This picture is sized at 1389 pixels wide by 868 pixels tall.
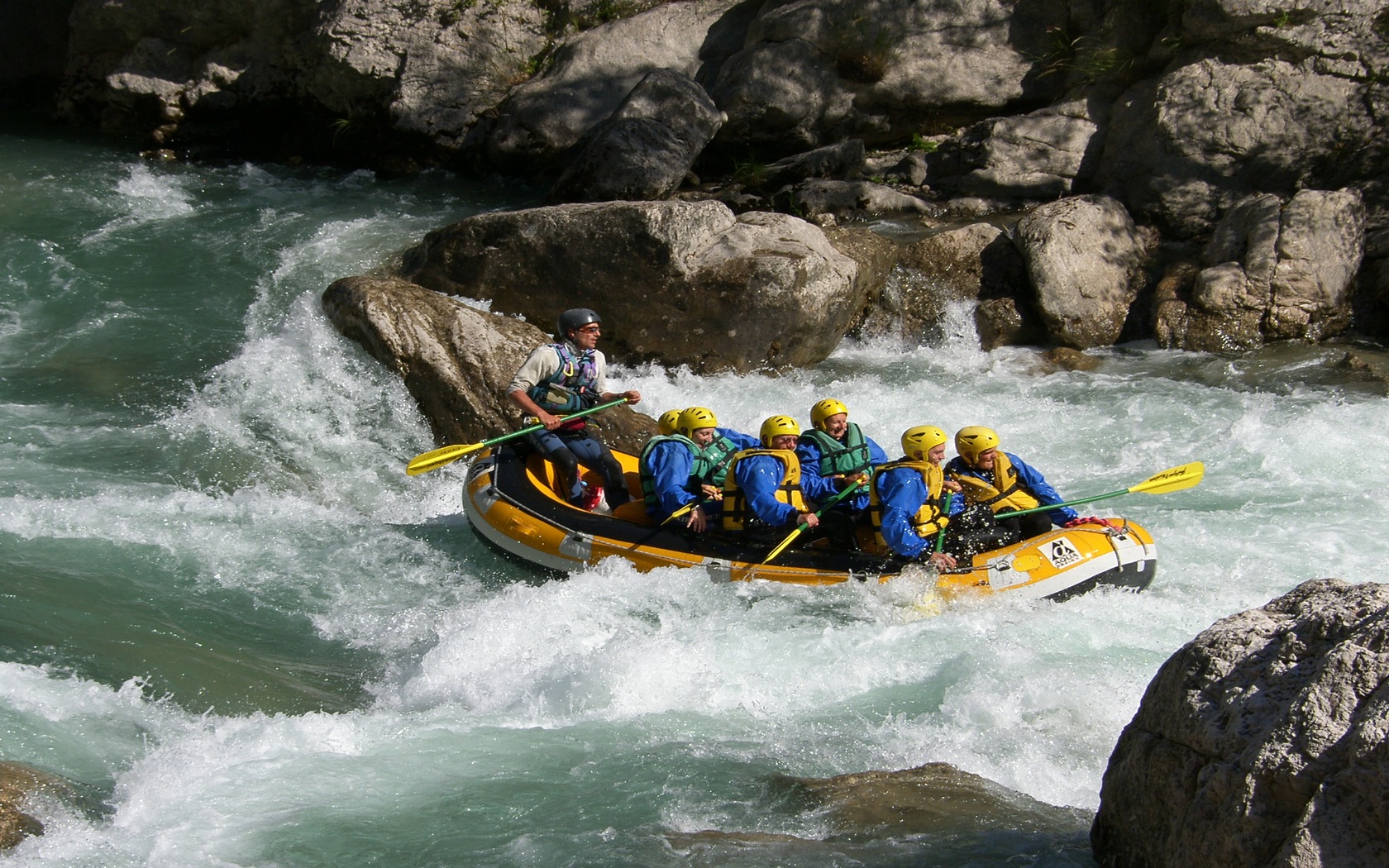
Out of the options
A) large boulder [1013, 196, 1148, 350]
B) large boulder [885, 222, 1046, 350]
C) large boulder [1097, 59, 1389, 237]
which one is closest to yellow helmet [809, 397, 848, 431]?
large boulder [885, 222, 1046, 350]

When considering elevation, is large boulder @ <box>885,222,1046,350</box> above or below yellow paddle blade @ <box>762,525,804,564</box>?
above

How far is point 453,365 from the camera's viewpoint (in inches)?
327

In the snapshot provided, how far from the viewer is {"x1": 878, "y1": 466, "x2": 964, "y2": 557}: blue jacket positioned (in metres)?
6.05

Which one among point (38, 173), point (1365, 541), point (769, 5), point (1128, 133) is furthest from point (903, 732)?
point (38, 173)

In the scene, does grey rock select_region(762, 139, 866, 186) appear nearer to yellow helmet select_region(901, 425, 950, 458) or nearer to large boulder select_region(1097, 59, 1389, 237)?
large boulder select_region(1097, 59, 1389, 237)

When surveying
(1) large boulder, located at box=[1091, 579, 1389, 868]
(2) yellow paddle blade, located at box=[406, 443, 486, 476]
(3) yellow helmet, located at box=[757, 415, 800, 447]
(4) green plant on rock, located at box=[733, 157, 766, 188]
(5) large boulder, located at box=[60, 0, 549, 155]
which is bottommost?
(2) yellow paddle blade, located at box=[406, 443, 486, 476]

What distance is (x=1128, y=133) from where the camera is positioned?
39.0 feet

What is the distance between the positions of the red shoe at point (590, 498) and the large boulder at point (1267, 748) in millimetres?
4200

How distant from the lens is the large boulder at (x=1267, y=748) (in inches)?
103

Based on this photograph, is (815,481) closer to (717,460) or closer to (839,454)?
(839,454)

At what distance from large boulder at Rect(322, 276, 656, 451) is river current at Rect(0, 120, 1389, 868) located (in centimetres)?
21

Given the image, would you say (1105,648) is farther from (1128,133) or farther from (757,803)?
(1128,133)

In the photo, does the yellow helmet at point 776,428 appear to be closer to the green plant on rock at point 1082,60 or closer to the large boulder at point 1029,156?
the large boulder at point 1029,156

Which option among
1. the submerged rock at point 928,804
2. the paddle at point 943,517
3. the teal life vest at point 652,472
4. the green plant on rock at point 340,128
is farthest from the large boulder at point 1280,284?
the green plant on rock at point 340,128
